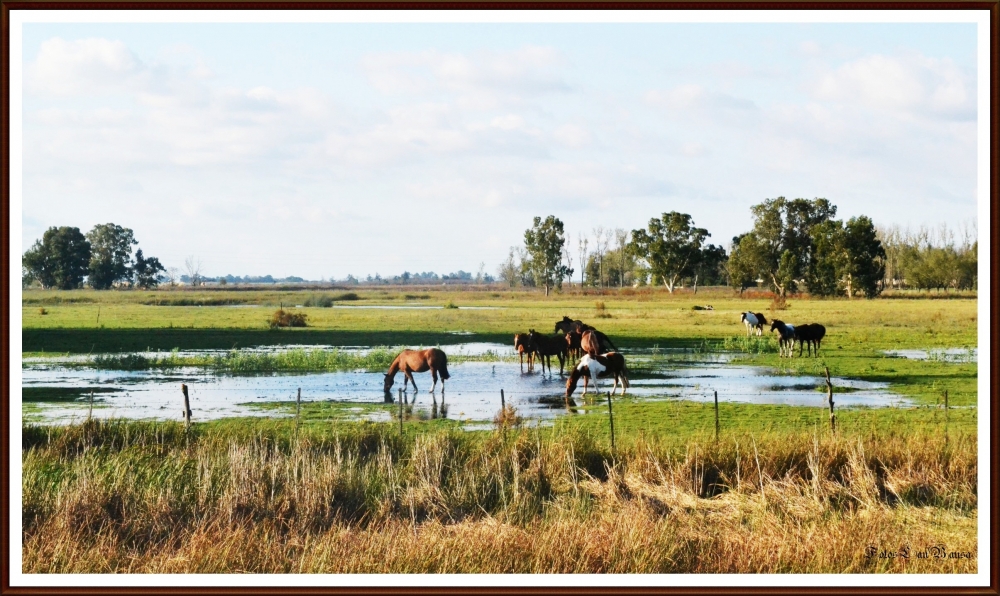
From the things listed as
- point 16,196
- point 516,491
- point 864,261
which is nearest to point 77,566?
point 16,196

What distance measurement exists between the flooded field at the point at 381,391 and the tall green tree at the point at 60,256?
2794cm

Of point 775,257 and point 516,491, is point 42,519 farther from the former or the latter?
point 775,257

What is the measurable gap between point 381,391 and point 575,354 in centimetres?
783

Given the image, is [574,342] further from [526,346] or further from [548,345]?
[526,346]

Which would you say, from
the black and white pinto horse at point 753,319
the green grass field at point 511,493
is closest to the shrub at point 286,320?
the black and white pinto horse at point 753,319

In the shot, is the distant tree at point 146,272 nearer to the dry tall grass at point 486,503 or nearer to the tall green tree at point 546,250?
the tall green tree at point 546,250

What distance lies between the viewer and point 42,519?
11102mm

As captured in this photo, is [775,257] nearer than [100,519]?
No

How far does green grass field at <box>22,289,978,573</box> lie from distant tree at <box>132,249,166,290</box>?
139ft

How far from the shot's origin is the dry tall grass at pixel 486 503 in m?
10.1

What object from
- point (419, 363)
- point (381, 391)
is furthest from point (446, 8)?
point (381, 391)

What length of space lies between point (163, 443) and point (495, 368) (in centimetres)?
1441

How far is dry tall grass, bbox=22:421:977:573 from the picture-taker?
10.1 meters

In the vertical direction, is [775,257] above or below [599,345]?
above
